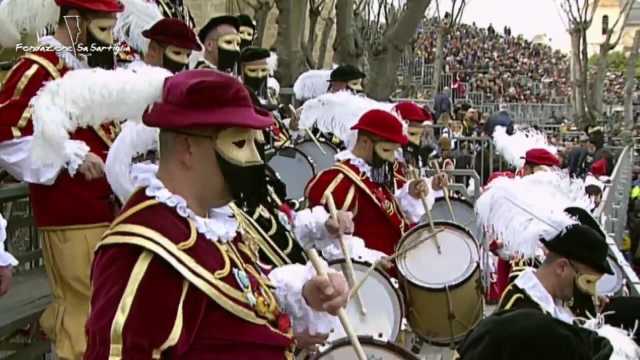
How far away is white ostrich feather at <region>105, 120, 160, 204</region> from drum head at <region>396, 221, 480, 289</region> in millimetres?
2981

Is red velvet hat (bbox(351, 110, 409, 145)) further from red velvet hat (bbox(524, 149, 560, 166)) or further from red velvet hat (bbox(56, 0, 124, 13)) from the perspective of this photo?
red velvet hat (bbox(56, 0, 124, 13))

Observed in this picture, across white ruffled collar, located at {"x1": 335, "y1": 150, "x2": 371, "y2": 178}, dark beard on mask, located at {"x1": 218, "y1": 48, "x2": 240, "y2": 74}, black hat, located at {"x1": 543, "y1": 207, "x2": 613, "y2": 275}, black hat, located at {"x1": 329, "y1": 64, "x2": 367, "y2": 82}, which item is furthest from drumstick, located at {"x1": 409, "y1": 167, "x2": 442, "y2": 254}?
black hat, located at {"x1": 543, "y1": 207, "x2": 613, "y2": 275}

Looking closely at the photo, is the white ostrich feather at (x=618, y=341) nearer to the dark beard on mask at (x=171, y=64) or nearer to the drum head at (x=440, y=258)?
the drum head at (x=440, y=258)

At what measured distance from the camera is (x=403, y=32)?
1656 centimetres

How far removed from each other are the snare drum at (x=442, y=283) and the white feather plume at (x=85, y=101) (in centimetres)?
294

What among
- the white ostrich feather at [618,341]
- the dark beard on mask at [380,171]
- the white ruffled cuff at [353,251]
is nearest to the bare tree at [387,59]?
the dark beard on mask at [380,171]

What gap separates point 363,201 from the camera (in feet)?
24.2

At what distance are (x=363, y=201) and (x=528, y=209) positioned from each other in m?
2.02

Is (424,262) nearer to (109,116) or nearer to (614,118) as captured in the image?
(109,116)

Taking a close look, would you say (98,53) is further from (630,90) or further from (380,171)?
(630,90)

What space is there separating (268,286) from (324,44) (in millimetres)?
24803

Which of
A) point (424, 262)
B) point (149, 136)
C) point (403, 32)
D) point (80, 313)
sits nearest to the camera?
point (149, 136)

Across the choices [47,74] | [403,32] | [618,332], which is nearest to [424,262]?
[618,332]

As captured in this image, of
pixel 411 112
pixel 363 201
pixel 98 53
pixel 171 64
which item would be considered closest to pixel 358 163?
pixel 363 201
